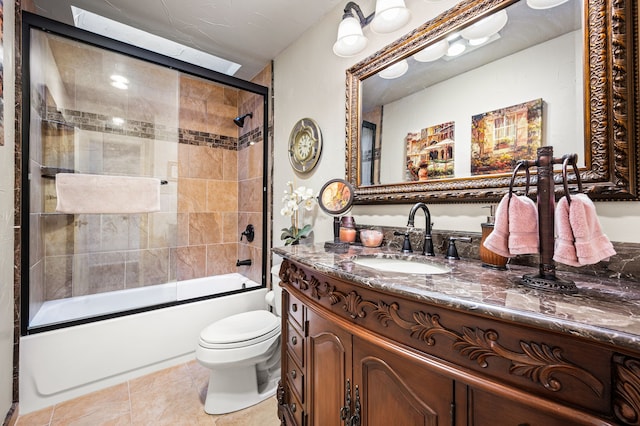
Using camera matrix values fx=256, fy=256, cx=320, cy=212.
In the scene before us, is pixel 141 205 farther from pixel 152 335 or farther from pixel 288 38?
pixel 288 38

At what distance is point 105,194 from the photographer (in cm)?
182

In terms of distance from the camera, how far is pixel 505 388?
0.49 metres

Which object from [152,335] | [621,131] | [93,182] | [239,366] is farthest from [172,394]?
[621,131]

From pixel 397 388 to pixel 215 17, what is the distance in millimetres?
2381

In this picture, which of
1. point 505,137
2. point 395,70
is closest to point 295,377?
point 505,137

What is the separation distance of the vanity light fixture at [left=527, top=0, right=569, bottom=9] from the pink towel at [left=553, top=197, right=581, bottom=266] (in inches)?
29.8

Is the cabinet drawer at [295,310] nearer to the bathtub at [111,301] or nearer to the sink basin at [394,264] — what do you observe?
the sink basin at [394,264]

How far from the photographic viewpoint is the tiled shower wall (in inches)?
74.0

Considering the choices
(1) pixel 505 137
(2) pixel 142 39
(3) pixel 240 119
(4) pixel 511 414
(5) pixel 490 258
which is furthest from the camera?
(3) pixel 240 119

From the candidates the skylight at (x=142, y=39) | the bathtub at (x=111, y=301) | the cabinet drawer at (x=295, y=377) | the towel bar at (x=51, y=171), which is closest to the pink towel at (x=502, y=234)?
the cabinet drawer at (x=295, y=377)

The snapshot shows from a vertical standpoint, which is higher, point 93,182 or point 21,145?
point 21,145

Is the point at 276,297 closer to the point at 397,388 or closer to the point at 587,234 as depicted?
the point at 397,388

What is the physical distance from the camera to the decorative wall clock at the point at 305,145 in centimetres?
184

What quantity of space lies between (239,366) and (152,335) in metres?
0.82
